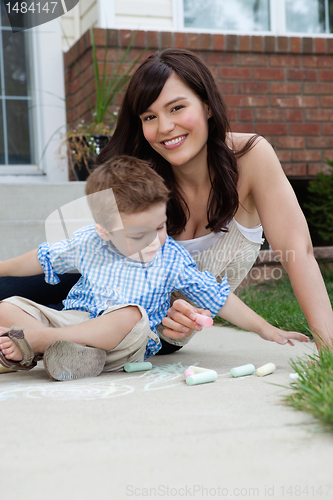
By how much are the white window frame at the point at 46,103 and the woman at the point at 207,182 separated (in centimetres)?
250

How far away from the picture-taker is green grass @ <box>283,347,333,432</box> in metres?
1.13

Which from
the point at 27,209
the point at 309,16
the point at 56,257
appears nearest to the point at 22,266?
the point at 56,257

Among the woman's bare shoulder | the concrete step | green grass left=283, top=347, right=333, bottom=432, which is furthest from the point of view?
the concrete step

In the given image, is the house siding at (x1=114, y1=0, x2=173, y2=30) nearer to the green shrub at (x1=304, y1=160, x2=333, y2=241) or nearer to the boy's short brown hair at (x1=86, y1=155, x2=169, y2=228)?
the green shrub at (x1=304, y1=160, x2=333, y2=241)

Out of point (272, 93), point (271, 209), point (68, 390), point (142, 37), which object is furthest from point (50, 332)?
point (272, 93)

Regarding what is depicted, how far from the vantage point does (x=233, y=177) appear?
82.6 inches

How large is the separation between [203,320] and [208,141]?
76cm

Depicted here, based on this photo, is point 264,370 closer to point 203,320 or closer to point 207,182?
point 203,320

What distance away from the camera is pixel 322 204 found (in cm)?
450

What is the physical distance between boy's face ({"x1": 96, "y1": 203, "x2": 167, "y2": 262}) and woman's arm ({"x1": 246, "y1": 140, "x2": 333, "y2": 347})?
1.39ft

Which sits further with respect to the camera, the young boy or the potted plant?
the potted plant

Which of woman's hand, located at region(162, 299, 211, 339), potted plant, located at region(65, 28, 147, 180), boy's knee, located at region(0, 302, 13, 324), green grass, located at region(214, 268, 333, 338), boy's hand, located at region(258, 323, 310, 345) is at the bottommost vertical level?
green grass, located at region(214, 268, 333, 338)

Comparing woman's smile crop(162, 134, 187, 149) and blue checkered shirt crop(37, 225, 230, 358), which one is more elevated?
woman's smile crop(162, 134, 187, 149)

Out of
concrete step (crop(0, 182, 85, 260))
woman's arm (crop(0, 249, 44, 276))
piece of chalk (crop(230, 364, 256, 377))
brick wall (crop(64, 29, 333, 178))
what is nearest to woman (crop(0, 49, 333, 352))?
piece of chalk (crop(230, 364, 256, 377))
